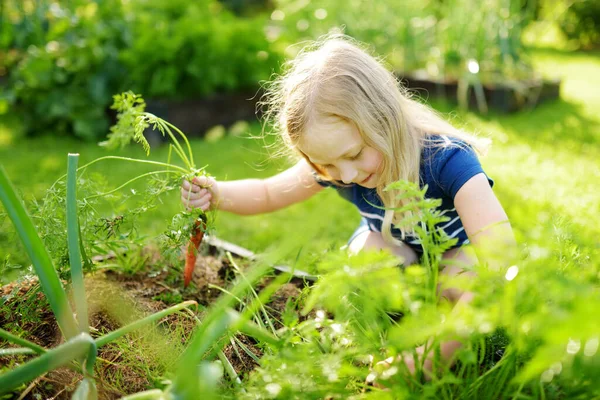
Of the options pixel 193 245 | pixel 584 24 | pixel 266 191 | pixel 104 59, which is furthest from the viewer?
pixel 584 24

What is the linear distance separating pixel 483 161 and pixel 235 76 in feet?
6.35

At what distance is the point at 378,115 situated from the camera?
1.59m

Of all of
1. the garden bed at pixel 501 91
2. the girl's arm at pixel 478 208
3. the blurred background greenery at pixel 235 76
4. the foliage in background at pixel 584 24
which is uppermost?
the girl's arm at pixel 478 208

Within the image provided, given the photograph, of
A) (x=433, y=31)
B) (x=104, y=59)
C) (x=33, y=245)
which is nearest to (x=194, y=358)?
(x=33, y=245)

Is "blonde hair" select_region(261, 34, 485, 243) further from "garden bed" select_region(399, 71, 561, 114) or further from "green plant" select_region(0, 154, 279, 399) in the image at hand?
"garden bed" select_region(399, 71, 561, 114)

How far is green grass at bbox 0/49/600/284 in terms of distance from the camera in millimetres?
2631

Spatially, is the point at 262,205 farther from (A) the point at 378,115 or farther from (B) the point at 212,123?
(B) the point at 212,123

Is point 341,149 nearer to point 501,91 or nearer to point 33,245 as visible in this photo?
point 33,245

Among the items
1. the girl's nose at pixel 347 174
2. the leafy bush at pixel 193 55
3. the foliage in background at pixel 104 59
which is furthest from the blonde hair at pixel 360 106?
the foliage in background at pixel 104 59

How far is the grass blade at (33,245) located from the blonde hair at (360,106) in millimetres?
749

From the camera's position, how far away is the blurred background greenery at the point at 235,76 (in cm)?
309

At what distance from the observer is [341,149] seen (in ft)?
4.97

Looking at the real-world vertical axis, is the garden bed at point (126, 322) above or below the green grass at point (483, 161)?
above

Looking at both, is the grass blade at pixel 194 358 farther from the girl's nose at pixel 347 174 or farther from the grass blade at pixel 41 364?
the girl's nose at pixel 347 174
